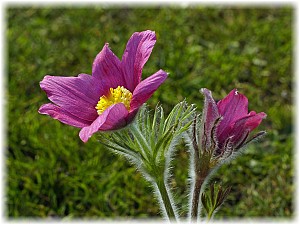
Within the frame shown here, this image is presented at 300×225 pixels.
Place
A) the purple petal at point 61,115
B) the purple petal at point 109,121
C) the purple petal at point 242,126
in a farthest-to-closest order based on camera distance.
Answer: the purple petal at point 242,126
the purple petal at point 61,115
the purple petal at point 109,121

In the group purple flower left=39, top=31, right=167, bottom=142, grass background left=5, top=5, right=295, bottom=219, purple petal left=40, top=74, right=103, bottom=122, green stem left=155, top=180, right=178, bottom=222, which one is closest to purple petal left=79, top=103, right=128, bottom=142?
purple flower left=39, top=31, right=167, bottom=142

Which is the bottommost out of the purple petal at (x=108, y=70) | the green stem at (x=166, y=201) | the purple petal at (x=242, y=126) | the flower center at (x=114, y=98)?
the green stem at (x=166, y=201)

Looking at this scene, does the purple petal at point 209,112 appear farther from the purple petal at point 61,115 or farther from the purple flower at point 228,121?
the purple petal at point 61,115

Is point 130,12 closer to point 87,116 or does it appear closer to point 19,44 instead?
point 19,44

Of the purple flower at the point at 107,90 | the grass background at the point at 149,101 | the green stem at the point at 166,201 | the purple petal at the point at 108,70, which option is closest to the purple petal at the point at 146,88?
the purple flower at the point at 107,90

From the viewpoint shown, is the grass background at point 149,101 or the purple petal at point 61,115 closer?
the purple petal at point 61,115

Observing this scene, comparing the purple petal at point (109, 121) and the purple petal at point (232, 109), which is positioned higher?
the purple petal at point (232, 109)

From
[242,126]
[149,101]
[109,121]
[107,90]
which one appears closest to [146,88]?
[109,121]

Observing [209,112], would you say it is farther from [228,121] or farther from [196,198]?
[196,198]
